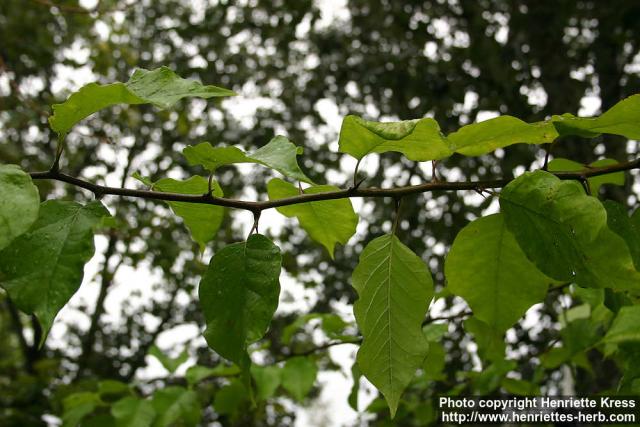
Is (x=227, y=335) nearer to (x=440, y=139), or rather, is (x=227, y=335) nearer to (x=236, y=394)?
(x=440, y=139)

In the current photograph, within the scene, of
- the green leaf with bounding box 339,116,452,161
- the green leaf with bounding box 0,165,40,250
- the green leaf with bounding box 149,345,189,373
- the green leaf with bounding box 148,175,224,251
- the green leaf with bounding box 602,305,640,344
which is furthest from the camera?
the green leaf with bounding box 149,345,189,373

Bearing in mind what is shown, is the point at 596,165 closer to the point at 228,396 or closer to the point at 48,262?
the point at 48,262

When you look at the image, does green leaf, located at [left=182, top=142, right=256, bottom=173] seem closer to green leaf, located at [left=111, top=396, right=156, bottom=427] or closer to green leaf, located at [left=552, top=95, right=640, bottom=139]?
green leaf, located at [left=552, top=95, right=640, bottom=139]

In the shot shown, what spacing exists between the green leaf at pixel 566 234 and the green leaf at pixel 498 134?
0.07m

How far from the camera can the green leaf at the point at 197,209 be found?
67 centimetres

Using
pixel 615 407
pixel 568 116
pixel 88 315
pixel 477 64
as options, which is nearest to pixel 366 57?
pixel 477 64

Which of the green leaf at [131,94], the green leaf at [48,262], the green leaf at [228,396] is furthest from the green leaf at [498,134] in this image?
the green leaf at [228,396]

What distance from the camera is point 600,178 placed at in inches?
29.6

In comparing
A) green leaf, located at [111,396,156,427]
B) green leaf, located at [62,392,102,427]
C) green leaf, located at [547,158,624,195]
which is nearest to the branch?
green leaf, located at [547,158,624,195]

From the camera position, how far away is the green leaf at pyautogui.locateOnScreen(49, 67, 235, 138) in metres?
0.54

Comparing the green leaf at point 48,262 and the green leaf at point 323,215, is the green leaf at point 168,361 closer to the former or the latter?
the green leaf at point 323,215

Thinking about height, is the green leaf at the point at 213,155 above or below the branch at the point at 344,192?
above

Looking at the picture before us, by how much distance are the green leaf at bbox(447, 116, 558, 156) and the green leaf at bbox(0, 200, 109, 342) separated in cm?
37

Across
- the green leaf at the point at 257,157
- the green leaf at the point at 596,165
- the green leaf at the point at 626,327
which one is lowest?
the green leaf at the point at 626,327
